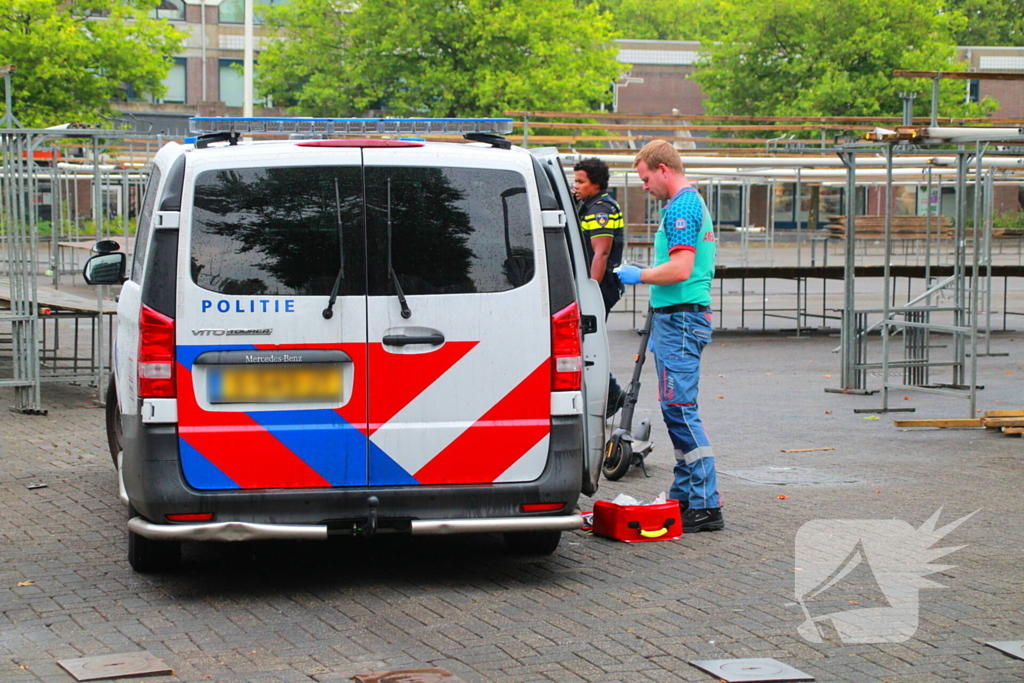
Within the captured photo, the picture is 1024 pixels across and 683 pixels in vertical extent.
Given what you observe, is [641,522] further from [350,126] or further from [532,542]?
[350,126]

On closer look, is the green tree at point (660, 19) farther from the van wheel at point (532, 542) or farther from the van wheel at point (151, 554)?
the van wheel at point (151, 554)

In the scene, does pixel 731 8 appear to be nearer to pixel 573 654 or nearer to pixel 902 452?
pixel 902 452

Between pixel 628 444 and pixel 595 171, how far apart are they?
179 centimetres

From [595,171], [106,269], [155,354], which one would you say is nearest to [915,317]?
[595,171]

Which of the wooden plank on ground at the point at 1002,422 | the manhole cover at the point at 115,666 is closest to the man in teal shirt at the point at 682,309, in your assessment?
the manhole cover at the point at 115,666

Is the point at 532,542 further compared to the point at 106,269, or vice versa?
the point at 106,269

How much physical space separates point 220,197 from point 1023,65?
197ft

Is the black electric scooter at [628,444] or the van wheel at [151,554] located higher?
the black electric scooter at [628,444]

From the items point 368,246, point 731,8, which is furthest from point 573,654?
point 731,8

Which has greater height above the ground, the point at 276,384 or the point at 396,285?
the point at 396,285

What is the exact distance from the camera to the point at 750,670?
14.9 feet

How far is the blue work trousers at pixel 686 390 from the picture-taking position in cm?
674

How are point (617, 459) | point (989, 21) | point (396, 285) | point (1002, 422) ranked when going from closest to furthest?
1. point (396, 285)
2. point (617, 459)
3. point (1002, 422)
4. point (989, 21)

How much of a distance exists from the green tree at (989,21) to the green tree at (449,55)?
36.4m
